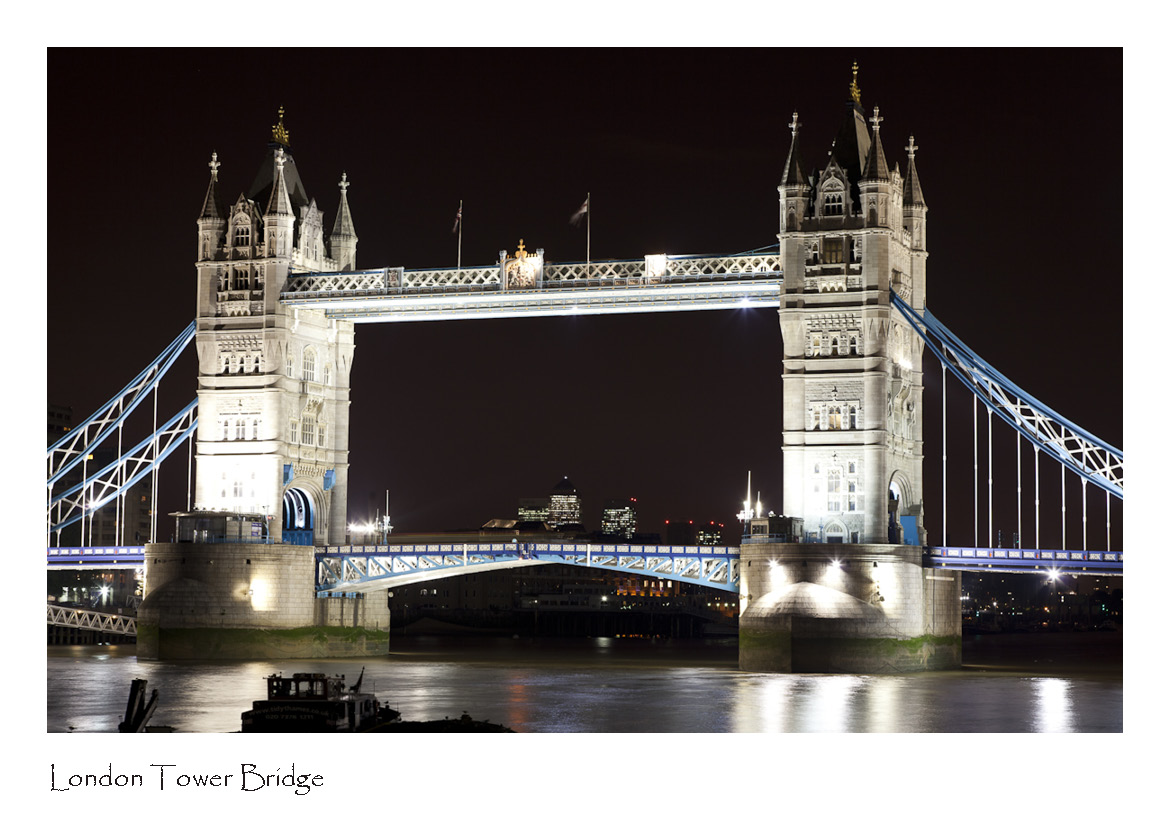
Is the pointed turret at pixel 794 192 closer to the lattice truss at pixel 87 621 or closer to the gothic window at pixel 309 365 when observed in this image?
the gothic window at pixel 309 365

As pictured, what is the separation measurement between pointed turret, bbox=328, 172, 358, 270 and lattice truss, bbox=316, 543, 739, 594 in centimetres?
1201

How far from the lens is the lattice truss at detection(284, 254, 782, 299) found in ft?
207

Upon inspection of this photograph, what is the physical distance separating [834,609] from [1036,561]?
6471 millimetres

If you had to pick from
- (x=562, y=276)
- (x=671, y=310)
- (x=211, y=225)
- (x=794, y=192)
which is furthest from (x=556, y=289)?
(x=211, y=225)

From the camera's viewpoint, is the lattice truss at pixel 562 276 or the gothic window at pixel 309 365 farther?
the gothic window at pixel 309 365

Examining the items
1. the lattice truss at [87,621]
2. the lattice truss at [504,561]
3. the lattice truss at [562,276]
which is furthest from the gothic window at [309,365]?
the lattice truss at [87,621]

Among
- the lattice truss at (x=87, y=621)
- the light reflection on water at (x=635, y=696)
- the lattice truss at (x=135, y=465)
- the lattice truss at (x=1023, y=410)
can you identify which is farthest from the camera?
the lattice truss at (x=87, y=621)

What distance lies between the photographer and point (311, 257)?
71.9m

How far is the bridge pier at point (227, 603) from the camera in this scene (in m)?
64.9

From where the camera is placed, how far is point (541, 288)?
64.9 m

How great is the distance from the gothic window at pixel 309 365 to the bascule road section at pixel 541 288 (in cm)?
202

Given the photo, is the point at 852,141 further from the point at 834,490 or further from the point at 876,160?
the point at 834,490

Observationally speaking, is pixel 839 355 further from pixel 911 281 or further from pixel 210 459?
pixel 210 459
